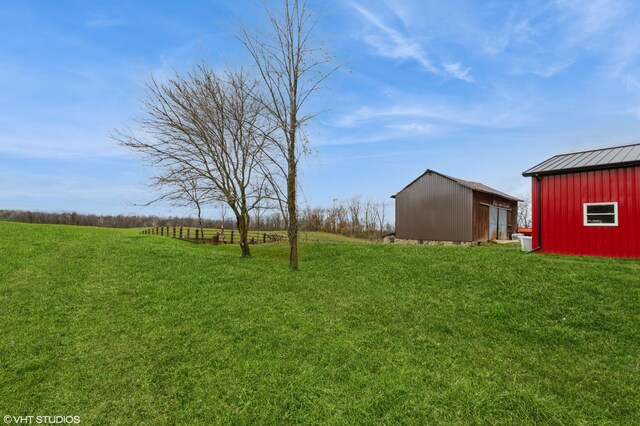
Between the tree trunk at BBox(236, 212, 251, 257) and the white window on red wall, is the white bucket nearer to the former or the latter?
the white window on red wall

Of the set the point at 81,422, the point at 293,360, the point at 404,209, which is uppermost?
the point at 404,209

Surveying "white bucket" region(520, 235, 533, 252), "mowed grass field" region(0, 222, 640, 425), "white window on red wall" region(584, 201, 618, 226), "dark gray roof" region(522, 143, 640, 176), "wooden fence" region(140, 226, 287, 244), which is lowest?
"mowed grass field" region(0, 222, 640, 425)

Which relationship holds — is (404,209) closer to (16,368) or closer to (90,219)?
(16,368)

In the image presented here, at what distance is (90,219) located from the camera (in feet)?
222

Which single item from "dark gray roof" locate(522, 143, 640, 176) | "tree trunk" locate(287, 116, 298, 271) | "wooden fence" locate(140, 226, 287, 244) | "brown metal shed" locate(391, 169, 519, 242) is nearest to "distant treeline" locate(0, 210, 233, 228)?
"wooden fence" locate(140, 226, 287, 244)

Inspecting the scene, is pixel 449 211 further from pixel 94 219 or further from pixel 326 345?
pixel 94 219

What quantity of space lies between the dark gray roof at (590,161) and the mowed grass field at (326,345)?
442cm

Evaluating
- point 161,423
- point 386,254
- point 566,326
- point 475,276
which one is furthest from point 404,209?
point 161,423

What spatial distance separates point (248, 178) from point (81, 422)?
1222 cm

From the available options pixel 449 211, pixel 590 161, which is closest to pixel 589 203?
pixel 590 161

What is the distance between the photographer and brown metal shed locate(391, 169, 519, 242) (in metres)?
22.1

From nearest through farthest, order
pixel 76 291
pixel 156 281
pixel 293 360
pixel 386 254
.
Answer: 1. pixel 293 360
2. pixel 76 291
3. pixel 156 281
4. pixel 386 254

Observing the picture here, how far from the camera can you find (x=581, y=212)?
39.9 feet

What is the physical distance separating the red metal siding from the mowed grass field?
321cm
